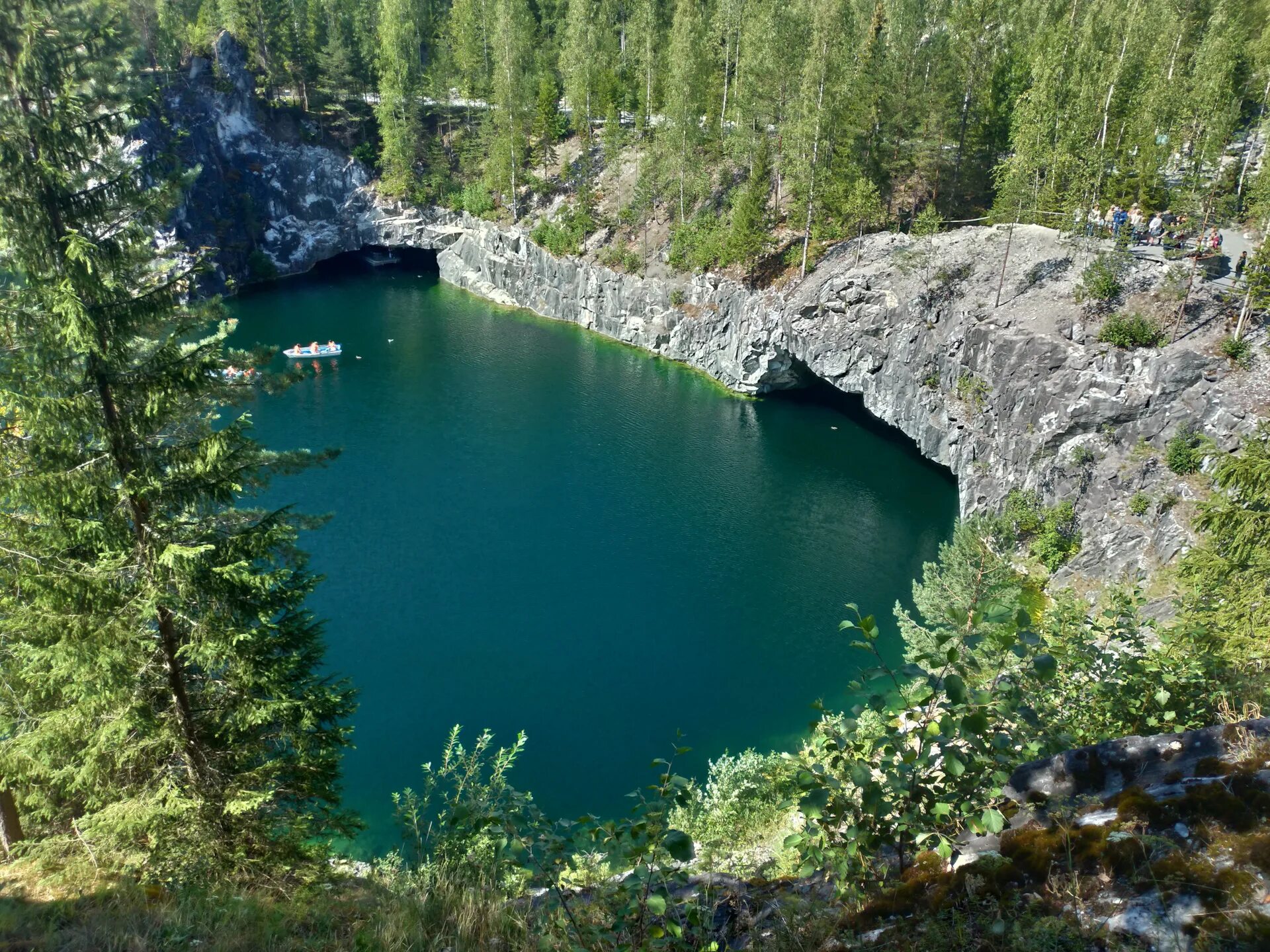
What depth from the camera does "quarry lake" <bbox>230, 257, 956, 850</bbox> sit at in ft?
74.1

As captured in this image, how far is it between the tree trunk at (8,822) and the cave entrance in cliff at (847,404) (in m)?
35.8

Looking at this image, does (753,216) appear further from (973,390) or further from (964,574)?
(964,574)

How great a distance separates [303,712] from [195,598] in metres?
2.44

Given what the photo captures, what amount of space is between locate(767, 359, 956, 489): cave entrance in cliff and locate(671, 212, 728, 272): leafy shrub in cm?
874

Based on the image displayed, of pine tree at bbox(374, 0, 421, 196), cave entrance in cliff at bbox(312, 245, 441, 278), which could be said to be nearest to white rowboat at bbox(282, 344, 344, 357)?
cave entrance in cliff at bbox(312, 245, 441, 278)

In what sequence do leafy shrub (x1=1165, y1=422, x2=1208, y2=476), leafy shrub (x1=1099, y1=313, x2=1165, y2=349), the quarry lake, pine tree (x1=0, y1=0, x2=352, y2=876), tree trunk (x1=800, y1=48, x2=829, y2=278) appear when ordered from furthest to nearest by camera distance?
tree trunk (x1=800, y1=48, x2=829, y2=278) < leafy shrub (x1=1099, y1=313, x2=1165, y2=349) < leafy shrub (x1=1165, y1=422, x2=1208, y2=476) < the quarry lake < pine tree (x1=0, y1=0, x2=352, y2=876)

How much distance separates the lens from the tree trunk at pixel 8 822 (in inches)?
398

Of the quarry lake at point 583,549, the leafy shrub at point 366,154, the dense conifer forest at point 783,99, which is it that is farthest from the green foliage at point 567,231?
the leafy shrub at point 366,154

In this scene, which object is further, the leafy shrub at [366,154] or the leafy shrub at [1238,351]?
the leafy shrub at [366,154]

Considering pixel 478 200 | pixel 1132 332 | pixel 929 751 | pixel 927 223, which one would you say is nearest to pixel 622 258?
pixel 478 200

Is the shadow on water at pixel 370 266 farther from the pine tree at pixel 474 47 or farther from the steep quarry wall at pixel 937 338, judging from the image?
the pine tree at pixel 474 47

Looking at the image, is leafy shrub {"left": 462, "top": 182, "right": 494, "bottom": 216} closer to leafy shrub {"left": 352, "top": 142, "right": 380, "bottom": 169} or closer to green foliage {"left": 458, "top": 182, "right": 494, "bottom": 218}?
green foliage {"left": 458, "top": 182, "right": 494, "bottom": 218}

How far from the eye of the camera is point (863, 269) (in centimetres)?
3975

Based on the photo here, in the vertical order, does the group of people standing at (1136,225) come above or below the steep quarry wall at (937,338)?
above
